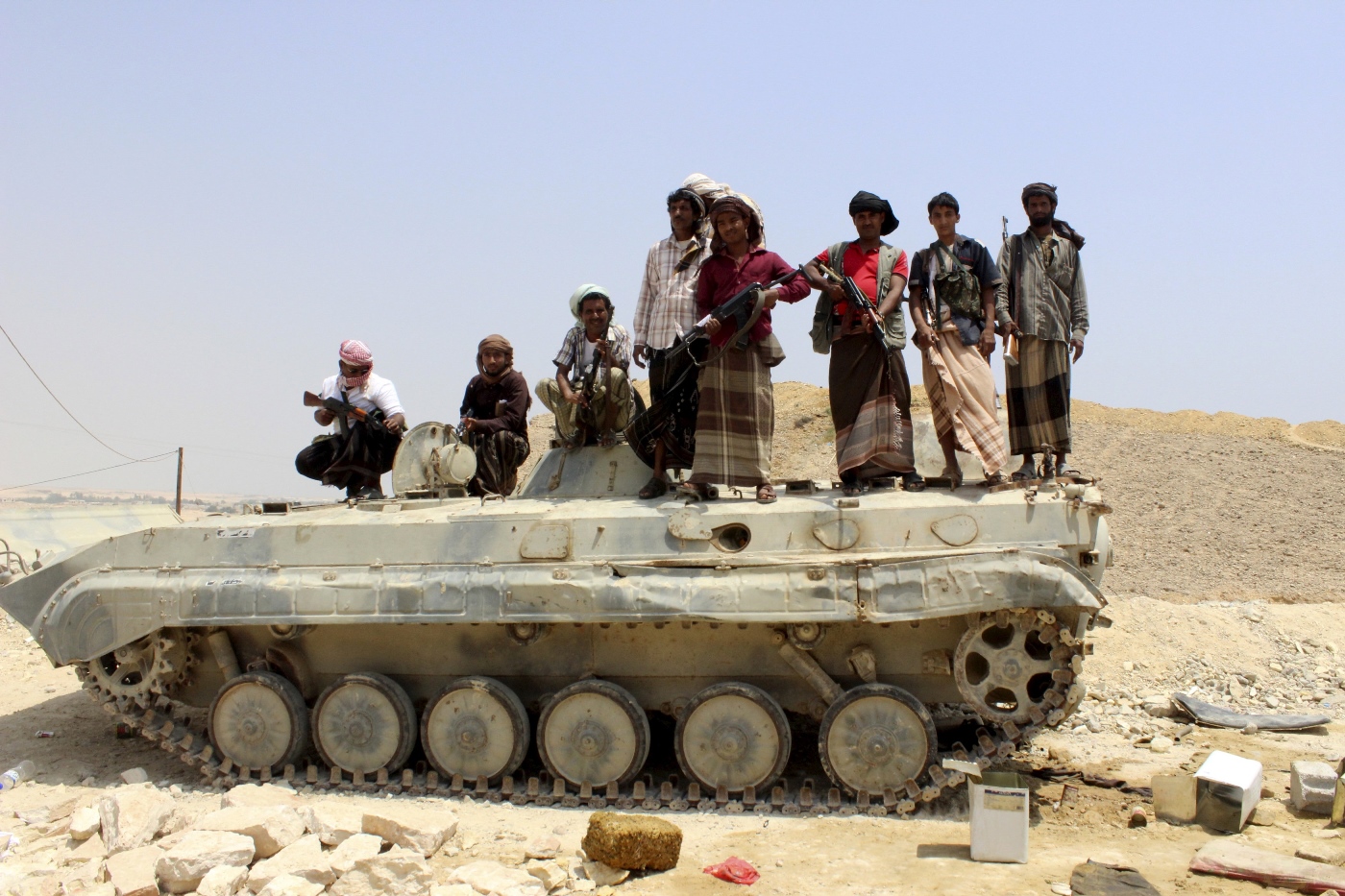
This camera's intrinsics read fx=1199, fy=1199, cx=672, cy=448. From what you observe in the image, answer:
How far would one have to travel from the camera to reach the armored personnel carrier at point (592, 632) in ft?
24.5

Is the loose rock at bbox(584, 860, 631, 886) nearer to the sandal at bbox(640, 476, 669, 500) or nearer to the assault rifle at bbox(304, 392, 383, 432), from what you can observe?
the sandal at bbox(640, 476, 669, 500)

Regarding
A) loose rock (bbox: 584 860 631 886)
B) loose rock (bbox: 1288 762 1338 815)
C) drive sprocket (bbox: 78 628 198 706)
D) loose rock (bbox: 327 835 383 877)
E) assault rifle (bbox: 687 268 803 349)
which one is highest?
assault rifle (bbox: 687 268 803 349)

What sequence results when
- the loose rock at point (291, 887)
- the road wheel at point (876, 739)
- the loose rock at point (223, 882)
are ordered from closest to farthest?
the loose rock at point (291, 887)
the loose rock at point (223, 882)
the road wheel at point (876, 739)

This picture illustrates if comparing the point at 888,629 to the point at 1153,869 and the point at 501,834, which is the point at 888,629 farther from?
the point at 501,834

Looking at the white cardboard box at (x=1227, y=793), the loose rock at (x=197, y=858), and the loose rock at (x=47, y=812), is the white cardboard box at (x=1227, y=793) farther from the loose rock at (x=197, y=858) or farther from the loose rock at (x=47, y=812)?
the loose rock at (x=47, y=812)

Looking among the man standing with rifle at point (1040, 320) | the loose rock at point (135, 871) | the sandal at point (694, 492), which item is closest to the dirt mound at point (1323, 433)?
the man standing with rifle at point (1040, 320)

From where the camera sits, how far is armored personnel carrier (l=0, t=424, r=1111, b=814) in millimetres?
7457

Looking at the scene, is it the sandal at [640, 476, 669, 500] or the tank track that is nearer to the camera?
the tank track

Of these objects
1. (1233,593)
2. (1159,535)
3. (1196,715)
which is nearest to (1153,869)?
(1196,715)

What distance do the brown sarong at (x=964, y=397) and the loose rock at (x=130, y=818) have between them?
18.2 ft

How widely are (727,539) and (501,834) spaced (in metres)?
2.33

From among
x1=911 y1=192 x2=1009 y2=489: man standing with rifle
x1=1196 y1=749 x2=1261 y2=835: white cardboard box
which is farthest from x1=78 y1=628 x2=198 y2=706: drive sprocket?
x1=1196 y1=749 x2=1261 y2=835: white cardboard box

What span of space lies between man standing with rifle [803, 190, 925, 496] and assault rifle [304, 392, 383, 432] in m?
4.09

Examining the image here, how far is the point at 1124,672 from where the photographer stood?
12414 millimetres
